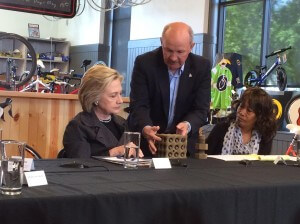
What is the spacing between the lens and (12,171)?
4.30 ft

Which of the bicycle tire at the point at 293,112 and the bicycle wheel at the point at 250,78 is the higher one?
the bicycle wheel at the point at 250,78

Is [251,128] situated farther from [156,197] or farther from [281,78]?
[281,78]

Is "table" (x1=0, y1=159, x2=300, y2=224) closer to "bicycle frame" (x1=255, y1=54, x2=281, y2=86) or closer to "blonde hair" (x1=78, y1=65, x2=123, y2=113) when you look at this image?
"blonde hair" (x1=78, y1=65, x2=123, y2=113)

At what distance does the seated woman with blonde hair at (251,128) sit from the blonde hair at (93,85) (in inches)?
30.5

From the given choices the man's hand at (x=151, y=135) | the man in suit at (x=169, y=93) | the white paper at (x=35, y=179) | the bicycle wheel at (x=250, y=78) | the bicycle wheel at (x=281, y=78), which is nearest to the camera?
the white paper at (x=35, y=179)

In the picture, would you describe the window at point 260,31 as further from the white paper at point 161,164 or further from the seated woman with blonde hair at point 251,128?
the white paper at point 161,164

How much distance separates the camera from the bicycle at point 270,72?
6.63m

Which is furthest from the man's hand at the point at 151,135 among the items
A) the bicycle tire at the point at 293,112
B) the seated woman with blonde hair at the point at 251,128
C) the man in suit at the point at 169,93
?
the bicycle tire at the point at 293,112

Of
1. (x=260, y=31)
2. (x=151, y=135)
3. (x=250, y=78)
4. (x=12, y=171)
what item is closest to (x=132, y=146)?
(x=151, y=135)

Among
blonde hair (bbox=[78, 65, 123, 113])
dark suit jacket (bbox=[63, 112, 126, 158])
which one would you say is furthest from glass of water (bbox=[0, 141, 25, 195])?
blonde hair (bbox=[78, 65, 123, 113])

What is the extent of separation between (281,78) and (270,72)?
0.21 metres

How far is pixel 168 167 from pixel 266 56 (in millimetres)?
5239

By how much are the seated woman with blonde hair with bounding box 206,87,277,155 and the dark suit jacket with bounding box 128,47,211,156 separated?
0.78 feet

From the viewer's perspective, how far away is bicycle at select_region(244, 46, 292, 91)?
6.63 m
